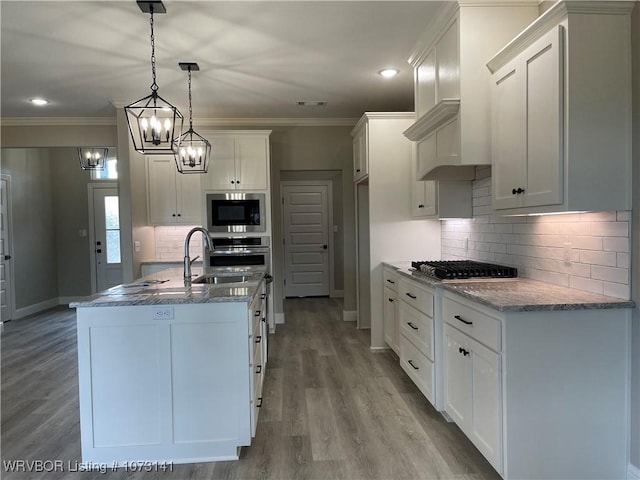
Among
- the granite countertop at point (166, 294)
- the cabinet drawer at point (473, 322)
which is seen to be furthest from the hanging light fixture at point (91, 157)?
the cabinet drawer at point (473, 322)

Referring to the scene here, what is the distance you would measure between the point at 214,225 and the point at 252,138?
112cm

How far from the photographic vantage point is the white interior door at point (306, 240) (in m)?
7.36

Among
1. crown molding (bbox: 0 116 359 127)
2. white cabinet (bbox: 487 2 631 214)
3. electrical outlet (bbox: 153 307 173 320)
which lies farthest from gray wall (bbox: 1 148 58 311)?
white cabinet (bbox: 487 2 631 214)

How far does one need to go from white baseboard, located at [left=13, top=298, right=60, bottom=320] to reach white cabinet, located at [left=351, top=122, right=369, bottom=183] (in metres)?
5.27

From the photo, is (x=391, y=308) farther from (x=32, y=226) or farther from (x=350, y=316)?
(x=32, y=226)

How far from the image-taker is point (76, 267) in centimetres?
698

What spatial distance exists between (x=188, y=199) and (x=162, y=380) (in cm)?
325

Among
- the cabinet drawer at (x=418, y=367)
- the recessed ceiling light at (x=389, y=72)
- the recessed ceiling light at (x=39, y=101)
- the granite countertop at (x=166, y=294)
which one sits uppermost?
the recessed ceiling light at (x=389, y=72)

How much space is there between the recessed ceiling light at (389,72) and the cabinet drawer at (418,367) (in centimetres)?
239

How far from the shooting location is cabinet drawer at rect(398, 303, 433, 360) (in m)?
2.78

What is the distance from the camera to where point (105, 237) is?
7.05m

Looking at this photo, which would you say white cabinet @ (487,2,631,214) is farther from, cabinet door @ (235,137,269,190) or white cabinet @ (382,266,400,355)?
cabinet door @ (235,137,269,190)

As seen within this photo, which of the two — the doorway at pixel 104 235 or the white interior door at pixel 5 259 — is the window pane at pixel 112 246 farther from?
the white interior door at pixel 5 259

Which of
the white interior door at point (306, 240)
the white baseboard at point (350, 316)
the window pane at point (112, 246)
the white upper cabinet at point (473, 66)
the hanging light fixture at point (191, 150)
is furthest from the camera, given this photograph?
the white interior door at point (306, 240)
